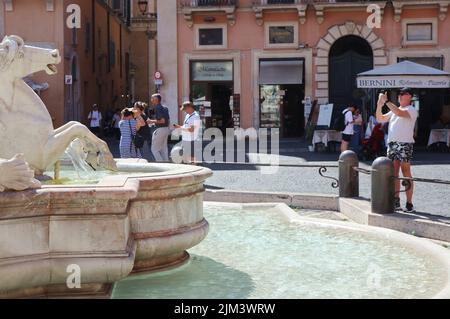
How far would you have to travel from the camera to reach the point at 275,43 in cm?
2675

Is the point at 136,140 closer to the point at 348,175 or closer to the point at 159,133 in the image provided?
the point at 159,133

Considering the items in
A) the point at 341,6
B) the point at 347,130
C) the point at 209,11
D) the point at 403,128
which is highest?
the point at 341,6

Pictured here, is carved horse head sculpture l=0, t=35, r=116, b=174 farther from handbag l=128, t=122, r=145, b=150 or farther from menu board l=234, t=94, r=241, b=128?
menu board l=234, t=94, r=241, b=128

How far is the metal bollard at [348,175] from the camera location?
8.66 m

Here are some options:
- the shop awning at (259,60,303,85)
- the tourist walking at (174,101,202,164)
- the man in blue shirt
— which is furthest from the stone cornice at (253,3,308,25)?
the tourist walking at (174,101,202,164)

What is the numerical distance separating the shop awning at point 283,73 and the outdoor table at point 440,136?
7359 mm

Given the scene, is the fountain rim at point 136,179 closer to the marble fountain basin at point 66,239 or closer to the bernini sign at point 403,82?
the marble fountain basin at point 66,239

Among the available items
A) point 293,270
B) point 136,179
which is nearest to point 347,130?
point 293,270

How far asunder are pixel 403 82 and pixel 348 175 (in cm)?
949

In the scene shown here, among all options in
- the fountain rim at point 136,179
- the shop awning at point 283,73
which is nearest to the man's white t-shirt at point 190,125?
the fountain rim at point 136,179

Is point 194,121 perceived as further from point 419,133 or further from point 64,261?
point 419,133

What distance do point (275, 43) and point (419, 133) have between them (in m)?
6.32

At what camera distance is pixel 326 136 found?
64.8 feet
